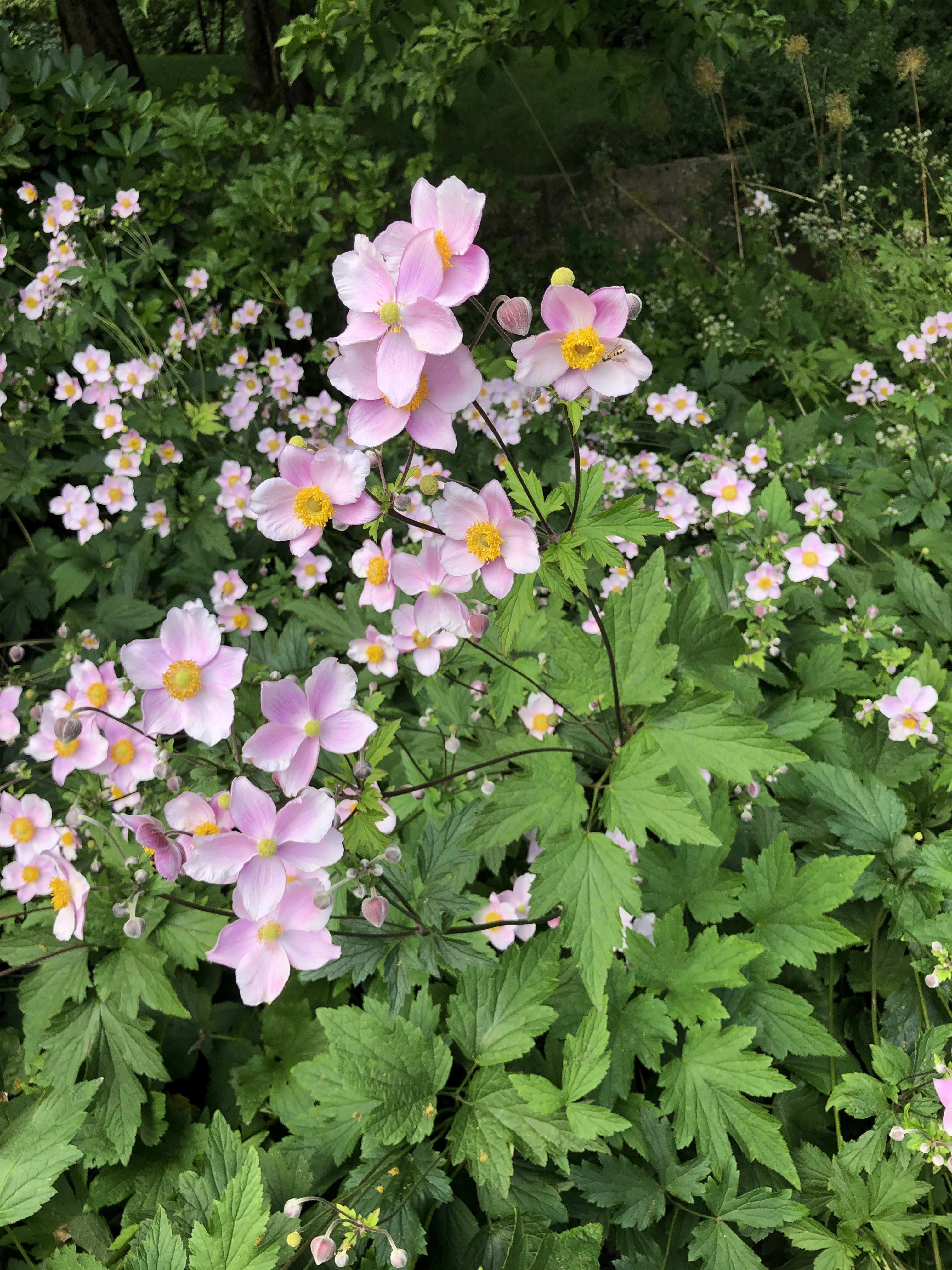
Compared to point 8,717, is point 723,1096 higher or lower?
lower

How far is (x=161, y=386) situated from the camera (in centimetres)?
329

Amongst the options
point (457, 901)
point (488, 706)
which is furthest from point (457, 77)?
point (457, 901)

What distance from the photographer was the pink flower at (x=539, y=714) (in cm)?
196

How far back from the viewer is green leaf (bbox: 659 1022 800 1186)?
158cm

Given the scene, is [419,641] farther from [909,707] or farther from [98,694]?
[909,707]

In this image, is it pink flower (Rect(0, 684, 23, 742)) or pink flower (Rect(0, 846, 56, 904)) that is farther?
→ pink flower (Rect(0, 684, 23, 742))

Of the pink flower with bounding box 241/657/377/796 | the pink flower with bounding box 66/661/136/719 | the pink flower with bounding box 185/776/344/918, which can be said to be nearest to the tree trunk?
the pink flower with bounding box 66/661/136/719

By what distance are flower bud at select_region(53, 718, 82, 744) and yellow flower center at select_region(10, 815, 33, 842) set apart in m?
0.51

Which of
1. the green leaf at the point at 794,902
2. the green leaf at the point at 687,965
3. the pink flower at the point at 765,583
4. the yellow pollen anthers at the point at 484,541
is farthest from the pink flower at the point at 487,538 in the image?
the pink flower at the point at 765,583

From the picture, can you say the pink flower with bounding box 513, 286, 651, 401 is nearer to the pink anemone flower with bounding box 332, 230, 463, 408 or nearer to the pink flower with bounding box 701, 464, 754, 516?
the pink anemone flower with bounding box 332, 230, 463, 408

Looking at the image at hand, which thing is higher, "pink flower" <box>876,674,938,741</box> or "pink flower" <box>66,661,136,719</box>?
"pink flower" <box>66,661,136,719</box>

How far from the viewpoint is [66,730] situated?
4.56ft

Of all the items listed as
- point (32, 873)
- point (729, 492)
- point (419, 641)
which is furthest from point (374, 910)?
point (729, 492)

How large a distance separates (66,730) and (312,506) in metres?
0.64
